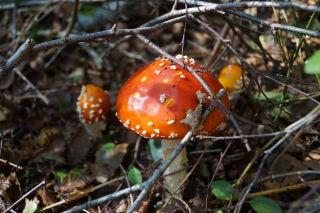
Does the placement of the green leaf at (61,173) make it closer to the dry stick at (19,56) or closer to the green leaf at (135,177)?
the green leaf at (135,177)

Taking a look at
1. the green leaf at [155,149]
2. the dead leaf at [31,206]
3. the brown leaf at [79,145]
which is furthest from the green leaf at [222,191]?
the brown leaf at [79,145]

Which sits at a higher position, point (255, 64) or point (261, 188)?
point (255, 64)

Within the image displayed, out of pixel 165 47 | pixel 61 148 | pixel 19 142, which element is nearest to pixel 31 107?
pixel 19 142

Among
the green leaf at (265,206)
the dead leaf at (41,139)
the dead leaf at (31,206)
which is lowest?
the dead leaf at (31,206)

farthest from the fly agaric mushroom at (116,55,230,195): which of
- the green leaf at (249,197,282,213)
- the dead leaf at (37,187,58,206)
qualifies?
the dead leaf at (37,187,58,206)

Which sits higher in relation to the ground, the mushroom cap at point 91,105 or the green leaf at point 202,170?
the mushroom cap at point 91,105

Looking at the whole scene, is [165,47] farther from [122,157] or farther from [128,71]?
[122,157]

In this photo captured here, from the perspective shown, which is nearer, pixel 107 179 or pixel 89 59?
pixel 107 179
